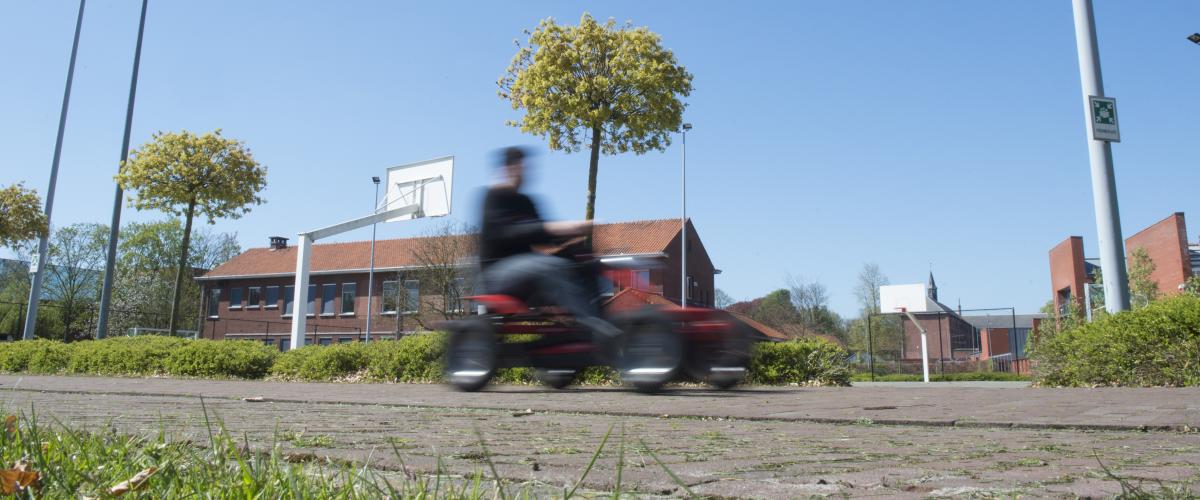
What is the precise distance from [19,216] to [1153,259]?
4080cm

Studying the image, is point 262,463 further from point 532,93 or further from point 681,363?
point 532,93

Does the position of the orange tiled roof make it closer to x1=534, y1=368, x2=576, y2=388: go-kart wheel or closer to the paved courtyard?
x1=534, y1=368, x2=576, y2=388: go-kart wheel

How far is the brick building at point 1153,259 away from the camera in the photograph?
1193 inches

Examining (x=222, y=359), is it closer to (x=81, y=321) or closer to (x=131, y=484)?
(x=131, y=484)

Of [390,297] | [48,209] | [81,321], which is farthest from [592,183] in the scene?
[81,321]

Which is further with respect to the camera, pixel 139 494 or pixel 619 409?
pixel 619 409

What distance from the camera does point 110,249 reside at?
22672mm

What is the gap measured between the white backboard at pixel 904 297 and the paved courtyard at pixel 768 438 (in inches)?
1220

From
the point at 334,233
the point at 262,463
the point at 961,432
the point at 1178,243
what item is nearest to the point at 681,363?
the point at 961,432

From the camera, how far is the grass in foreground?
1696 millimetres

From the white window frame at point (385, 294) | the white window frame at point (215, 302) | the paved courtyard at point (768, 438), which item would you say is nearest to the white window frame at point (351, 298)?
the white window frame at point (385, 294)

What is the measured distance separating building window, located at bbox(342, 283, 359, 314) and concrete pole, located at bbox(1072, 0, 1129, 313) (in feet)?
158

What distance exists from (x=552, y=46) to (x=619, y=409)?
40.7 ft

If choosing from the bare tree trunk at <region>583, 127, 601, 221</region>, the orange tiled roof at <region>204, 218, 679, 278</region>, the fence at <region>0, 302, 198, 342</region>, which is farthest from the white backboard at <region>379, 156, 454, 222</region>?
the fence at <region>0, 302, 198, 342</region>
